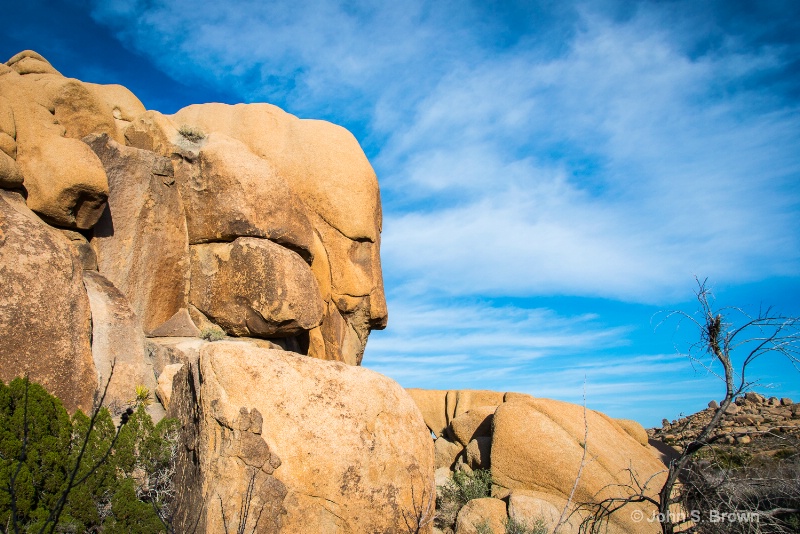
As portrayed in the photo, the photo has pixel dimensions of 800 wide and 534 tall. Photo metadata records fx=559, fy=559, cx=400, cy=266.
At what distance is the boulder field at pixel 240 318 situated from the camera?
19.6ft

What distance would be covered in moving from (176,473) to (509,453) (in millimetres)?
6159

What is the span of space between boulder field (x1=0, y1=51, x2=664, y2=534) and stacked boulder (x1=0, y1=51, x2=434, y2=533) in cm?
3

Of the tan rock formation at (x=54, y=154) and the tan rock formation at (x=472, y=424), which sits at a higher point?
the tan rock formation at (x=54, y=154)

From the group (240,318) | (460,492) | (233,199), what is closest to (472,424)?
(460,492)

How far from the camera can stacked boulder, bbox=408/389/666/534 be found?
30.3ft

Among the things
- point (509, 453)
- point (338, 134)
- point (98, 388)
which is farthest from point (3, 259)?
point (338, 134)

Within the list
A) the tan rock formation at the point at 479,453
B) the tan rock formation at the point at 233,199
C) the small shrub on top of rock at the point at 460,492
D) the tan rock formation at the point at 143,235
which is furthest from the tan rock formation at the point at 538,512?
the tan rock formation at the point at 143,235

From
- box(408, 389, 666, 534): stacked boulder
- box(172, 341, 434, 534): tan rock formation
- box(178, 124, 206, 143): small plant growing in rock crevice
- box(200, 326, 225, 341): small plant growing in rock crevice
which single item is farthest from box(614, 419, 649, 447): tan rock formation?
box(178, 124, 206, 143): small plant growing in rock crevice

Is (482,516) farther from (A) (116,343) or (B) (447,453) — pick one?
(A) (116,343)

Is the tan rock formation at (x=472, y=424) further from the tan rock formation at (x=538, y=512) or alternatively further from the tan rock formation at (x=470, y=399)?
the tan rock formation at (x=538, y=512)

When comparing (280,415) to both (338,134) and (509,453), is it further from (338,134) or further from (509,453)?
(338,134)

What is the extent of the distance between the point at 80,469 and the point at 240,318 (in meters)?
6.55

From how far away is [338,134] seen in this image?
17703mm

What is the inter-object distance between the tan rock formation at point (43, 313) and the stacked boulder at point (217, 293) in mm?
27
